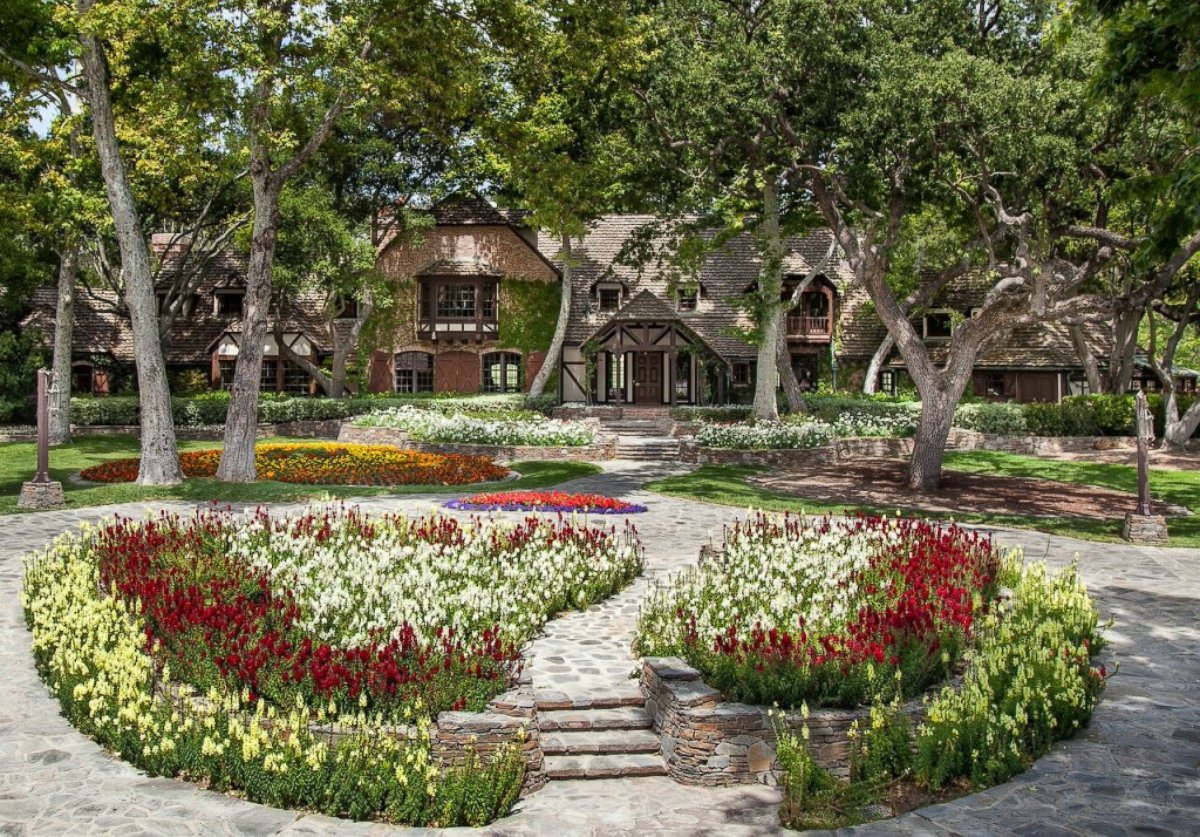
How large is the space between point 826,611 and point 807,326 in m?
38.5

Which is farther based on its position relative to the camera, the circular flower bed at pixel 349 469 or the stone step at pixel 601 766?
the circular flower bed at pixel 349 469

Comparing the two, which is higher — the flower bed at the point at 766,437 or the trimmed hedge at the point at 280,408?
the trimmed hedge at the point at 280,408

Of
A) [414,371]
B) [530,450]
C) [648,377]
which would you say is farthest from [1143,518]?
[414,371]

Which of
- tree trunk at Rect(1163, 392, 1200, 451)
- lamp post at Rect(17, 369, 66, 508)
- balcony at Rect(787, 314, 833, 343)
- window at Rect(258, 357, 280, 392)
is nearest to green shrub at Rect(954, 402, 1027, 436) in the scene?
tree trunk at Rect(1163, 392, 1200, 451)

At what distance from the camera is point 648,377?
44.8m

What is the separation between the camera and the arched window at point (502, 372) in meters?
45.6

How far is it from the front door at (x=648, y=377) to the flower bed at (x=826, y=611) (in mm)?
32315

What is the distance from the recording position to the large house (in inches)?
1716

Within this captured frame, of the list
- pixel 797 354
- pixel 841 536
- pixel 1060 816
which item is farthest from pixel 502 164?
pixel 797 354

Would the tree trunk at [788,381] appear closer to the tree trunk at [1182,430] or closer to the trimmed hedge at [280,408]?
the trimmed hedge at [280,408]

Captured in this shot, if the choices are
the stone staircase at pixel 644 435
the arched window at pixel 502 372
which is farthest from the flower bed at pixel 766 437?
the arched window at pixel 502 372

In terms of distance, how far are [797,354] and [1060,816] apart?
138 ft

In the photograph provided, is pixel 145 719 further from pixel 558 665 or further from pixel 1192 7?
pixel 1192 7

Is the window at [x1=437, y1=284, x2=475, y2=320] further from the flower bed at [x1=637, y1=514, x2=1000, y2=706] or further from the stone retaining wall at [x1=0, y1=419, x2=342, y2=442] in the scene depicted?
the flower bed at [x1=637, y1=514, x2=1000, y2=706]
